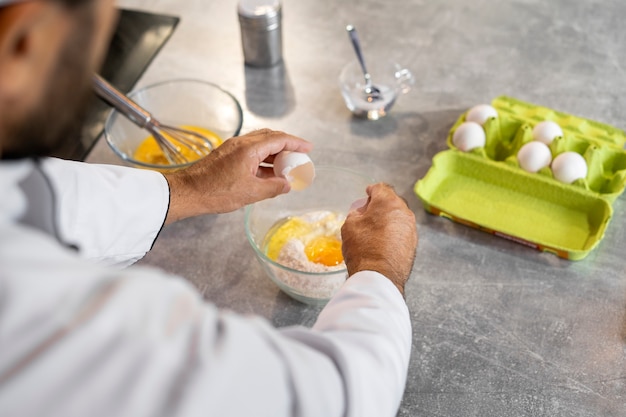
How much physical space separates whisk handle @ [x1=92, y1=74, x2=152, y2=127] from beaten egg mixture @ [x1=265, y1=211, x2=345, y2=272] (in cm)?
33

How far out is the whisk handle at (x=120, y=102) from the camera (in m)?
1.18

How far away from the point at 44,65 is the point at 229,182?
0.58 m

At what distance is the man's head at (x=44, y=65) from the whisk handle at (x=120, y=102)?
2.27 feet

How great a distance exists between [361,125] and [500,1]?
61 cm

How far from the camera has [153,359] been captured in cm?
50

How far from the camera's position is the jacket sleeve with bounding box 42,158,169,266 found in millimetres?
896

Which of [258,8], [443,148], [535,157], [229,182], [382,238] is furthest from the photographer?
[258,8]

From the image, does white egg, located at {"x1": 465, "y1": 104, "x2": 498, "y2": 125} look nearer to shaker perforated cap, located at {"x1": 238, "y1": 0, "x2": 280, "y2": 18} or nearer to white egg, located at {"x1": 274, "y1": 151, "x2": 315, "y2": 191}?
white egg, located at {"x1": 274, "y1": 151, "x2": 315, "y2": 191}

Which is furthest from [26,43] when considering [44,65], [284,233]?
[284,233]

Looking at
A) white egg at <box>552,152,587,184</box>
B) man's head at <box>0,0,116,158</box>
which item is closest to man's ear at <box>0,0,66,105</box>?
man's head at <box>0,0,116,158</box>

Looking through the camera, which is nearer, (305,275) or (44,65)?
(44,65)

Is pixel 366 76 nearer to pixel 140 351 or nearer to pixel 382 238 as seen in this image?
pixel 382 238

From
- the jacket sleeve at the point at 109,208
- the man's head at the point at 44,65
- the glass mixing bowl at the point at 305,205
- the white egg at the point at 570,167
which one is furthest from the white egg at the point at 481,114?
the man's head at the point at 44,65

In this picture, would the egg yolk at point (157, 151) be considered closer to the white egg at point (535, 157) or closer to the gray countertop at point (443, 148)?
the gray countertop at point (443, 148)
